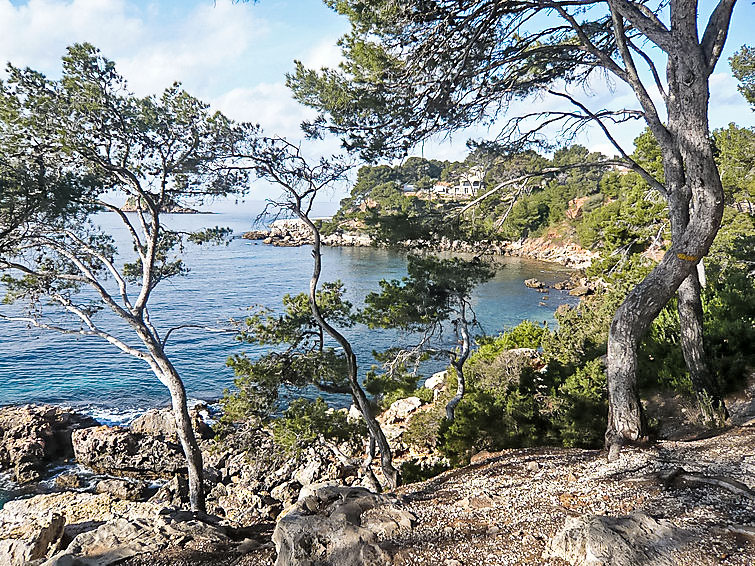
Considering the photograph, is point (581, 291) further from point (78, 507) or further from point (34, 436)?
point (34, 436)

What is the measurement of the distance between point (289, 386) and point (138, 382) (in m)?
14.6

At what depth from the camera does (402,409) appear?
16.1 meters

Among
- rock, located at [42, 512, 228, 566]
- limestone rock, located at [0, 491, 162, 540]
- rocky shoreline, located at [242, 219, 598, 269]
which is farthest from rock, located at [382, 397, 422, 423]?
rocky shoreline, located at [242, 219, 598, 269]

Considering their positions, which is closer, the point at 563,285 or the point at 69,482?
the point at 69,482

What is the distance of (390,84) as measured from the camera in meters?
7.00

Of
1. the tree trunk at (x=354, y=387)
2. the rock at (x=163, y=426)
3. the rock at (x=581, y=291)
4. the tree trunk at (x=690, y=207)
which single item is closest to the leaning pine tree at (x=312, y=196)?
the tree trunk at (x=354, y=387)

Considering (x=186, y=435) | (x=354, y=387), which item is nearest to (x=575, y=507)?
(x=354, y=387)

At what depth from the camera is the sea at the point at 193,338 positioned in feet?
60.0

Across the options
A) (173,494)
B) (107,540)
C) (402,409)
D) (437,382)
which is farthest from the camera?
(437,382)

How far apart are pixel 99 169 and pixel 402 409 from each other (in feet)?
39.5

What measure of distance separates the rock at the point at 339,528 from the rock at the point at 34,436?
13688mm

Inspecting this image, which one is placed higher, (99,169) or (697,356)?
(99,169)

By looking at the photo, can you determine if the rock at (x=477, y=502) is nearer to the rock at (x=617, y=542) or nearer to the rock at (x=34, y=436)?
the rock at (x=617, y=542)

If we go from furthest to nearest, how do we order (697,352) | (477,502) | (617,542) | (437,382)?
(437,382), (697,352), (477,502), (617,542)
